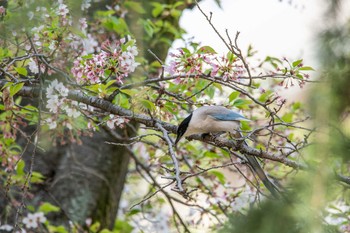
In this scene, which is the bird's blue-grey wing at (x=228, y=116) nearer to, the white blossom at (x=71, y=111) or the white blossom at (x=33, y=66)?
the white blossom at (x=71, y=111)

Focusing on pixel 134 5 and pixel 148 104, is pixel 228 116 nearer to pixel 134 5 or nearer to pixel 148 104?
pixel 148 104

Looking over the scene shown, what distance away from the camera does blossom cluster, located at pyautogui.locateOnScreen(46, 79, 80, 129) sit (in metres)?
3.30

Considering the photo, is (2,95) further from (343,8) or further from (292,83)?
(343,8)

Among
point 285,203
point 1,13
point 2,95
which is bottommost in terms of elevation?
point 285,203

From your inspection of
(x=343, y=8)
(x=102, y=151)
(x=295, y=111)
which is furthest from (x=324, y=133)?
(x=102, y=151)

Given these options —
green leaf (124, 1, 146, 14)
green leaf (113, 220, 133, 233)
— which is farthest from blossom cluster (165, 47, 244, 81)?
green leaf (113, 220, 133, 233)

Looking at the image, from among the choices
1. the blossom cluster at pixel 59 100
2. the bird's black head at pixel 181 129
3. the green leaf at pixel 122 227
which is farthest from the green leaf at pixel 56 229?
the bird's black head at pixel 181 129

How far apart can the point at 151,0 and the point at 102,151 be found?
1515mm

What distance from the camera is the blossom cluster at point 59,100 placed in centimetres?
330

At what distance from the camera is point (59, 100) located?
11.0 feet

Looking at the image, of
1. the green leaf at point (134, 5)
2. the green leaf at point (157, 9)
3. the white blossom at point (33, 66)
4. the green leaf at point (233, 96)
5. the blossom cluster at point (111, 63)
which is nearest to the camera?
the blossom cluster at point (111, 63)

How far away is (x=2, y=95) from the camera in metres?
3.44

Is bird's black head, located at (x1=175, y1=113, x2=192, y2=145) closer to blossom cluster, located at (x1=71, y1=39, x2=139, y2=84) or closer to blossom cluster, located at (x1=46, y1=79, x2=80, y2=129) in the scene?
blossom cluster, located at (x1=71, y1=39, x2=139, y2=84)

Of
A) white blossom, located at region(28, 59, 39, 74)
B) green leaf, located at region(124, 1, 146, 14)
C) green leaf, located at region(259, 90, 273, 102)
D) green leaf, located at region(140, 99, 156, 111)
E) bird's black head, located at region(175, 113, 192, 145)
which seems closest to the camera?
green leaf, located at region(140, 99, 156, 111)
